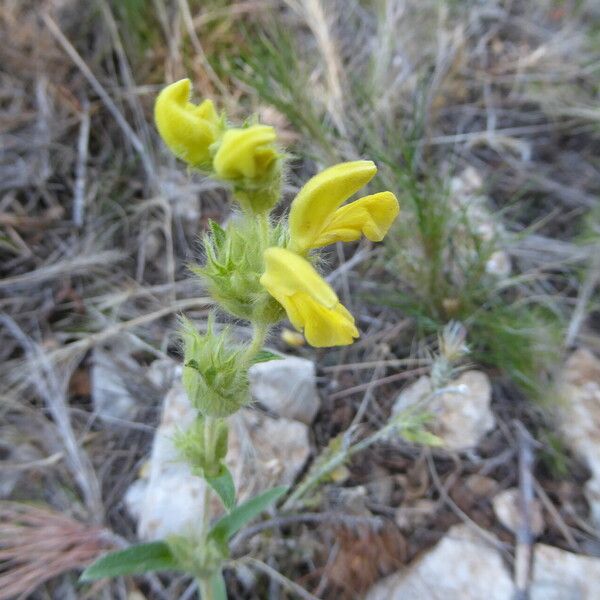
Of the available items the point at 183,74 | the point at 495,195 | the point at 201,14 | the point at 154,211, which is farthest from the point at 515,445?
the point at 201,14

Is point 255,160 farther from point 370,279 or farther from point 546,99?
point 546,99

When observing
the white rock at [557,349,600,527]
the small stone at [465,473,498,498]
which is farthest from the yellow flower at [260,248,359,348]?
the white rock at [557,349,600,527]

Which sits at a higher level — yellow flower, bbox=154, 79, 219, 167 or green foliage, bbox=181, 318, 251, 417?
yellow flower, bbox=154, 79, 219, 167

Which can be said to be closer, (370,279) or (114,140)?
(370,279)

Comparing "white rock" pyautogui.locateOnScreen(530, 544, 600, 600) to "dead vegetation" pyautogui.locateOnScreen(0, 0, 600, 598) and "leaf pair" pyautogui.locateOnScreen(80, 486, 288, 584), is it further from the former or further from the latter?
"leaf pair" pyautogui.locateOnScreen(80, 486, 288, 584)

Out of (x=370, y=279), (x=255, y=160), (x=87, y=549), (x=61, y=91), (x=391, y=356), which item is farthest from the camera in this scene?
(x=61, y=91)
